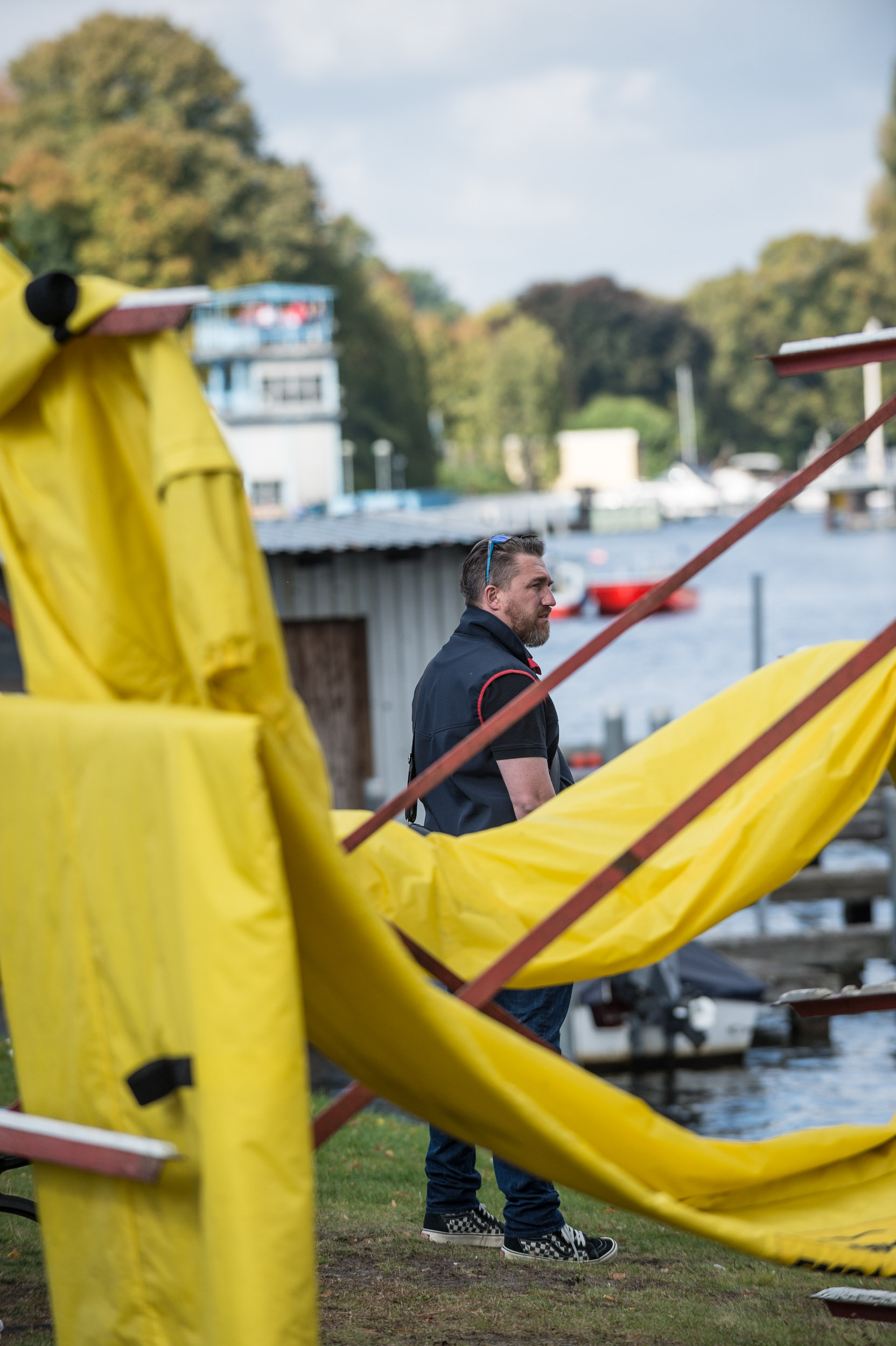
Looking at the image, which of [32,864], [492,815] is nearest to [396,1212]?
[492,815]

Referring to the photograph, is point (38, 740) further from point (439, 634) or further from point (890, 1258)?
point (439, 634)

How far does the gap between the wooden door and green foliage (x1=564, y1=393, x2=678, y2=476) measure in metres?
117

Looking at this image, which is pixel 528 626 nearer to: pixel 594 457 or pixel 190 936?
pixel 190 936

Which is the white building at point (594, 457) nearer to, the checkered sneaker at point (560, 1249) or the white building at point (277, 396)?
the white building at point (277, 396)

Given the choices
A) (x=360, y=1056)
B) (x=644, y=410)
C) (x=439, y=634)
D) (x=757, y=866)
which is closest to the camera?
(x=360, y=1056)

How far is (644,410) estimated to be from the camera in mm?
128750

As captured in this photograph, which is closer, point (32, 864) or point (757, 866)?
point (32, 864)

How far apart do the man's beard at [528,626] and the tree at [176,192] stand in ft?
229

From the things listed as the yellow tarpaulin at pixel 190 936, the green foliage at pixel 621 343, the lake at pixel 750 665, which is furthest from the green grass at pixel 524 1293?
the green foliage at pixel 621 343

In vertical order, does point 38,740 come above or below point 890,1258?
above

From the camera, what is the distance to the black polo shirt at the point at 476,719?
14.6 feet

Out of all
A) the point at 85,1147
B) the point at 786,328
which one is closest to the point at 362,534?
the point at 85,1147

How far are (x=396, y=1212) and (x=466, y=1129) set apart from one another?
8.30ft

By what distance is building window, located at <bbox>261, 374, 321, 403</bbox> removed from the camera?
9469 centimetres
